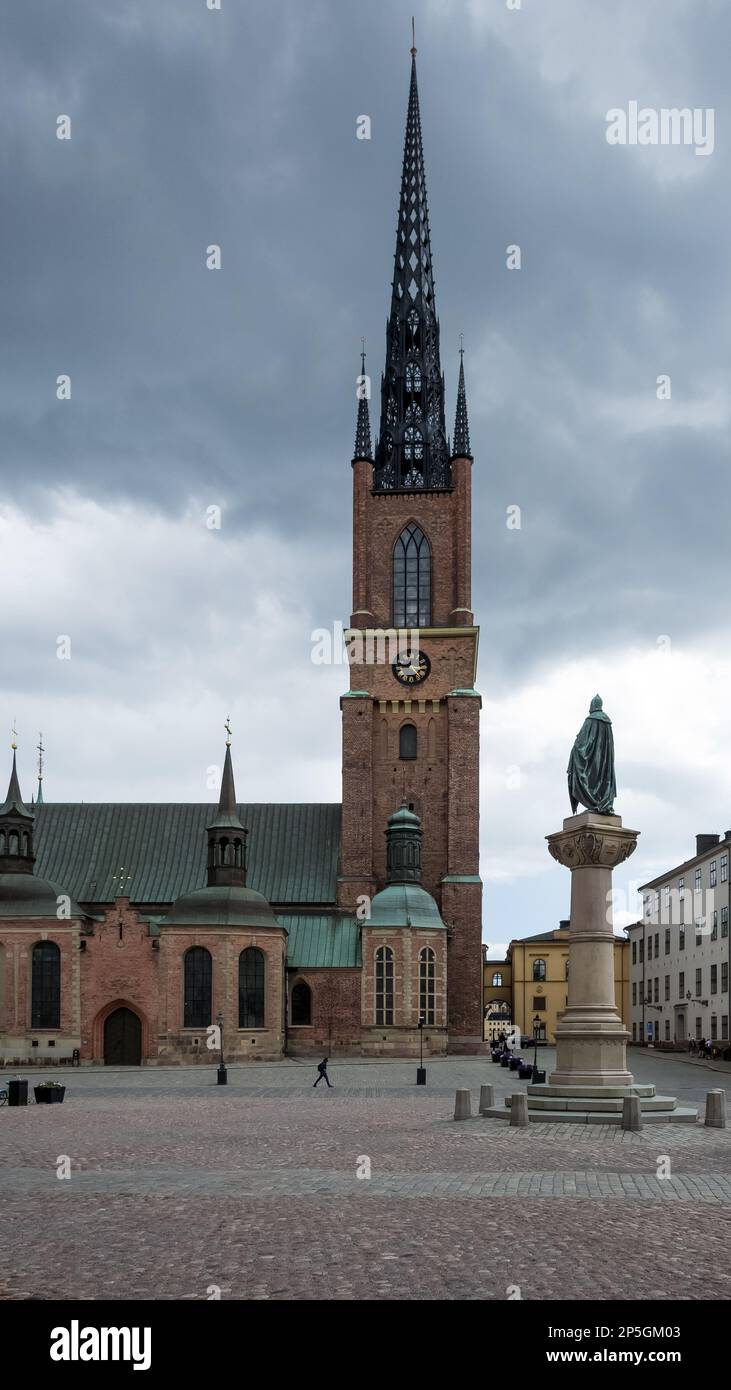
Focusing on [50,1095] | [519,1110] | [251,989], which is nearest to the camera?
[519,1110]

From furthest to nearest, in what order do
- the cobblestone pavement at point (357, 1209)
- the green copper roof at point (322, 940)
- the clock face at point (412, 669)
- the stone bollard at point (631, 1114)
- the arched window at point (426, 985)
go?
1. the clock face at point (412, 669)
2. the green copper roof at point (322, 940)
3. the arched window at point (426, 985)
4. the stone bollard at point (631, 1114)
5. the cobblestone pavement at point (357, 1209)

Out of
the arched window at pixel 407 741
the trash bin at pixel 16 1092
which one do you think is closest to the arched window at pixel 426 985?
the arched window at pixel 407 741

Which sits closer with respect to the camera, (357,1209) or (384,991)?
(357,1209)

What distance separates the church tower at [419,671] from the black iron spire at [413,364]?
0.45 feet

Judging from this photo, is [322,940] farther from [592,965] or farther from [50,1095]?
[592,965]

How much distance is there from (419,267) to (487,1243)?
8107cm

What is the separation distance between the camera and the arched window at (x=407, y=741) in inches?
2913

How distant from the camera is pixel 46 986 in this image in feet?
205

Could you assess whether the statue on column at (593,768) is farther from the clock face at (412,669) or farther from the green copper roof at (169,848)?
the green copper roof at (169,848)

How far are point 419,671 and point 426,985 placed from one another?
716 inches

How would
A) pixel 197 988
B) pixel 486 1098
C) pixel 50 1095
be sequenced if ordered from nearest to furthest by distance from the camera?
1. pixel 486 1098
2. pixel 50 1095
3. pixel 197 988

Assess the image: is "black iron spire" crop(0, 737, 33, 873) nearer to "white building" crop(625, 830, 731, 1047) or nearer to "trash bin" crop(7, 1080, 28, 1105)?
"trash bin" crop(7, 1080, 28, 1105)

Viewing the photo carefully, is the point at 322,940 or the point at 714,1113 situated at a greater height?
the point at 714,1113

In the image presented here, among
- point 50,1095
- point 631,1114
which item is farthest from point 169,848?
point 631,1114
